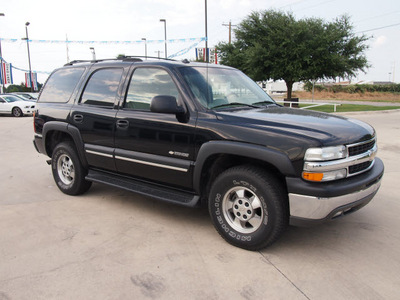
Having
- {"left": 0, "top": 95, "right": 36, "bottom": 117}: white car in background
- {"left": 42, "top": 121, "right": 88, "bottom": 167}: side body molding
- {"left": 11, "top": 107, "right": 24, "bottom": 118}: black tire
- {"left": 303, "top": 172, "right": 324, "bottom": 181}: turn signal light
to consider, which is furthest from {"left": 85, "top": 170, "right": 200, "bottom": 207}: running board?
{"left": 11, "top": 107, "right": 24, "bottom": 118}: black tire

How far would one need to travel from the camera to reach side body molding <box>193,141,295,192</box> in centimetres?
297

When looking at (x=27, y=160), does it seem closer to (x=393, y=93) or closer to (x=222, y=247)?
(x=222, y=247)

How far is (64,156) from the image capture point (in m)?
5.07

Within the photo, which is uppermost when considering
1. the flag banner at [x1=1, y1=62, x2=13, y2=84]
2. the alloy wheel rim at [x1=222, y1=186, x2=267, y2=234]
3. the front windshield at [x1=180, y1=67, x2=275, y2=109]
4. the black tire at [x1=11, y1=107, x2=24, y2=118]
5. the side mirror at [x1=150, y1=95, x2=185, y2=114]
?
the flag banner at [x1=1, y1=62, x2=13, y2=84]

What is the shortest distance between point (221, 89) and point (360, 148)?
64.3 inches

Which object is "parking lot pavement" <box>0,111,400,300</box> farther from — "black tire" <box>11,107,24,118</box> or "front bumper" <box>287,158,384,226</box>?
"black tire" <box>11,107,24,118</box>

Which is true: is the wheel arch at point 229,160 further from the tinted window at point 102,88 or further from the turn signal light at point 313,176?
the tinted window at point 102,88

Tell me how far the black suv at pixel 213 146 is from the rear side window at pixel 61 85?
0.09 feet

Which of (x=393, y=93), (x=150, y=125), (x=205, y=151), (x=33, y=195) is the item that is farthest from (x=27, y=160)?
(x=393, y=93)

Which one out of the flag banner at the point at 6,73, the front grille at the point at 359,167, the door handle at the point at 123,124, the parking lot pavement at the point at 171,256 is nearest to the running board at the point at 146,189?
the parking lot pavement at the point at 171,256

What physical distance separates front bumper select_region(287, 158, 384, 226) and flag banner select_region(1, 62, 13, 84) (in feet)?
115

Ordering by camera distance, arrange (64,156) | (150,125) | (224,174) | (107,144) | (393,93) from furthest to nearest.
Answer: (393,93), (64,156), (107,144), (150,125), (224,174)

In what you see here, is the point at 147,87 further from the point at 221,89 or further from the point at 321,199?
the point at 321,199

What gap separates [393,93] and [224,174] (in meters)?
54.7
